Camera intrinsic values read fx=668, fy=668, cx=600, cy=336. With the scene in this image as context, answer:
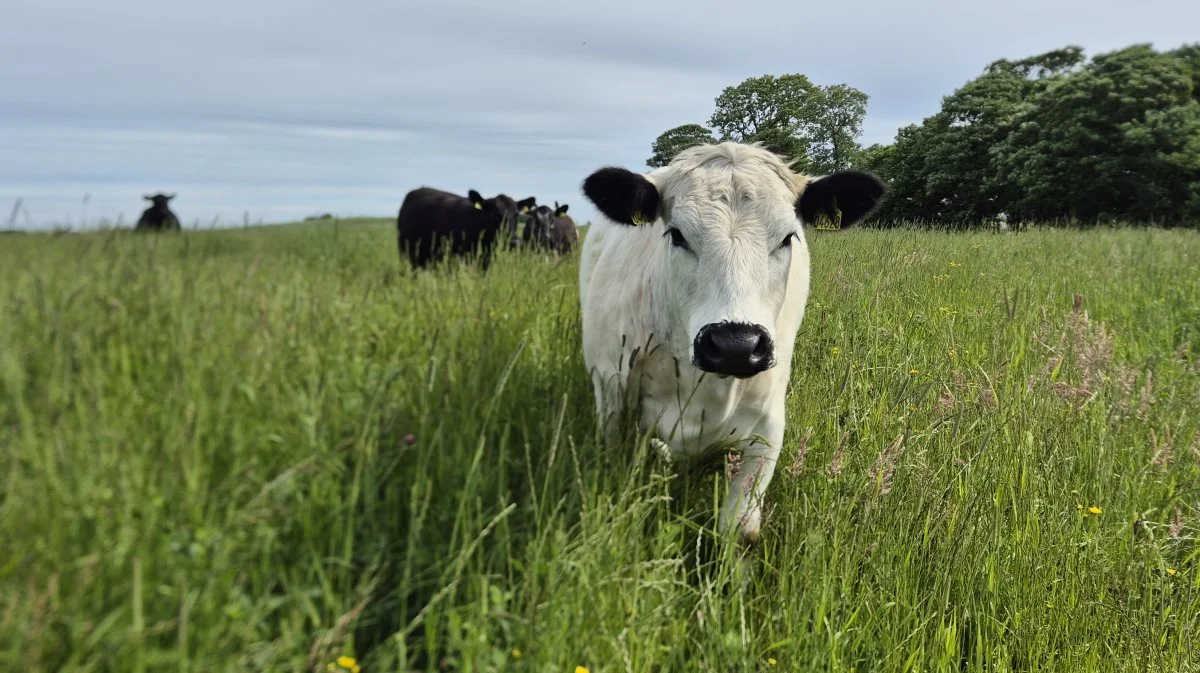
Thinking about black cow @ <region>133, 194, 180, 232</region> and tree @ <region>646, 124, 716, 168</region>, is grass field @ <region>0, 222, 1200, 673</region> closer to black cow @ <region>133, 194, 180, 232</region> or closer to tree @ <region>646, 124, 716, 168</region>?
black cow @ <region>133, 194, 180, 232</region>

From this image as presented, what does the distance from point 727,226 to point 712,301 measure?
384 millimetres

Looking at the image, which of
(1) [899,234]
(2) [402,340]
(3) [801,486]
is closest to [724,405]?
(3) [801,486]

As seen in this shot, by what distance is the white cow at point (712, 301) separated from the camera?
2582 millimetres

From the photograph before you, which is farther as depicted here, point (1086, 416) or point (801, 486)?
point (1086, 416)

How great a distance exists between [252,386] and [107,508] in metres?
0.36

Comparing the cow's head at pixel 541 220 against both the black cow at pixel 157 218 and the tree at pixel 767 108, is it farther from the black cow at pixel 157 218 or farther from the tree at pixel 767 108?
the black cow at pixel 157 218

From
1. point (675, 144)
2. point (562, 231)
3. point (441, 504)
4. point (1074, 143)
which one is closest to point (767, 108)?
point (562, 231)

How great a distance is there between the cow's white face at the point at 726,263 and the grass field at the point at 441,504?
0.55m

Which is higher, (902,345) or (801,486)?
(902,345)

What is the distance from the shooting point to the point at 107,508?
3.86 feet

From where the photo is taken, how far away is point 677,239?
9.53ft

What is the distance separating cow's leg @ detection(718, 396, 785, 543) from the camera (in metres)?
2.77

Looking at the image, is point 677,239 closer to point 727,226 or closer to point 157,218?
point 727,226

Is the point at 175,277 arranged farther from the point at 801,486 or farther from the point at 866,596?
the point at 801,486
